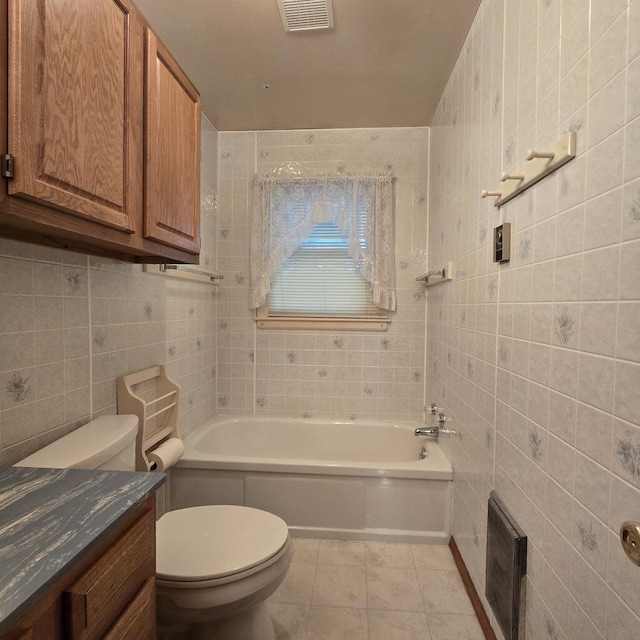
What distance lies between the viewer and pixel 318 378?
2.63m

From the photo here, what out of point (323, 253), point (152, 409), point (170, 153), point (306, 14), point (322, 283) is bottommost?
point (152, 409)

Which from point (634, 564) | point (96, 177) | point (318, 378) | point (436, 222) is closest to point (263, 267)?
point (318, 378)

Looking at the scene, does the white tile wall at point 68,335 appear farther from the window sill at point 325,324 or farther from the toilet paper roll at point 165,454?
the window sill at point 325,324

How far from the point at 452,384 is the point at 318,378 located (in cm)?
101

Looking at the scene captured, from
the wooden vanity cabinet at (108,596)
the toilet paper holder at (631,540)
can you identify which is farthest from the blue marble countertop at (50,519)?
the toilet paper holder at (631,540)

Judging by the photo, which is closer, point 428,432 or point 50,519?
point 50,519

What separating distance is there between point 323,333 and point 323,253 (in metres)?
0.56

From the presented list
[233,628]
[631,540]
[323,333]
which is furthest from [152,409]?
[631,540]

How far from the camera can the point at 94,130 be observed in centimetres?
92

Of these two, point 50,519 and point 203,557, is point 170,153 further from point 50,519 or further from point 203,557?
point 203,557

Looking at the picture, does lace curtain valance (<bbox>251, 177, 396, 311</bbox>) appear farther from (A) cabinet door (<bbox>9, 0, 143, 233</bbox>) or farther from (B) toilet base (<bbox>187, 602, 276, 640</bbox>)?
(B) toilet base (<bbox>187, 602, 276, 640</bbox>)

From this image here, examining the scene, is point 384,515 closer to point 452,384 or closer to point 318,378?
point 452,384

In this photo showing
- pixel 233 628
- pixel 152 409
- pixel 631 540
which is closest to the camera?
pixel 631 540

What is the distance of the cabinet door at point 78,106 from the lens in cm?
72
